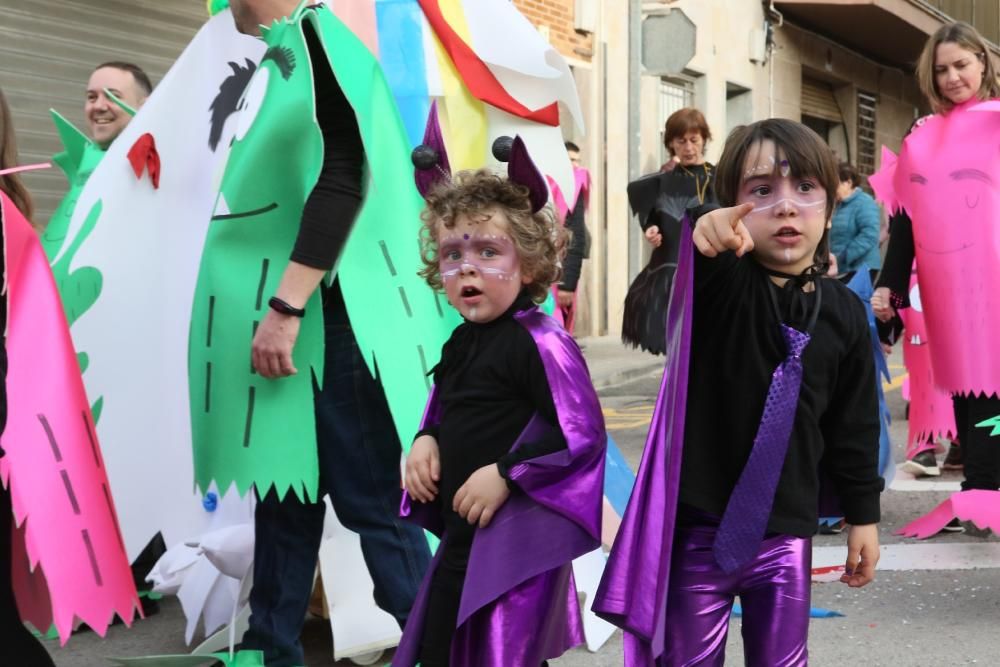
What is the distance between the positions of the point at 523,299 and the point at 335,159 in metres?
0.75

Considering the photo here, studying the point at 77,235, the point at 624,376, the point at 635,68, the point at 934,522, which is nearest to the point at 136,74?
the point at 77,235

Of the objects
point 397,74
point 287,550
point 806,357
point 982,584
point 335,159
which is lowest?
point 982,584

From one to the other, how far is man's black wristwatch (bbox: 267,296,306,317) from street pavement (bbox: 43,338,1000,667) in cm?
113

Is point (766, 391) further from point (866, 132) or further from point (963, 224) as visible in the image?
point (866, 132)

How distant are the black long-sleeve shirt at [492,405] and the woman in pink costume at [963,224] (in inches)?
102

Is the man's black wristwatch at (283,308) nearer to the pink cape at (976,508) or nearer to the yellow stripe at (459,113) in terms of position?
the yellow stripe at (459,113)

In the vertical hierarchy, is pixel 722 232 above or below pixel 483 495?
above

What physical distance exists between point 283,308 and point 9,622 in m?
0.88

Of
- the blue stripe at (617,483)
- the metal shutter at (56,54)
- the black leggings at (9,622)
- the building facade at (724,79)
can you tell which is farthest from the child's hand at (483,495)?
the building facade at (724,79)

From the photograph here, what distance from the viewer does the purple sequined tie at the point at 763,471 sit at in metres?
2.50

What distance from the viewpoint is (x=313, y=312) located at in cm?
323

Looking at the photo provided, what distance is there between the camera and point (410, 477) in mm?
2703

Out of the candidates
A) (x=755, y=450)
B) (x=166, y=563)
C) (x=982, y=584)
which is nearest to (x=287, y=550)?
(x=166, y=563)

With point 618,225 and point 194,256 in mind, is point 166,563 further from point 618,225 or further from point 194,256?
point 618,225
